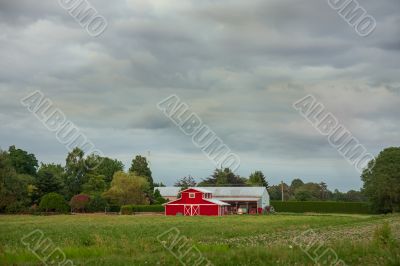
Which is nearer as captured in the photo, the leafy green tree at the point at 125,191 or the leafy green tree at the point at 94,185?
the leafy green tree at the point at 125,191

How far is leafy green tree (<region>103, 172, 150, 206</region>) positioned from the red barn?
10.2 metres

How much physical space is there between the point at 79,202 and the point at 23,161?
83.4ft

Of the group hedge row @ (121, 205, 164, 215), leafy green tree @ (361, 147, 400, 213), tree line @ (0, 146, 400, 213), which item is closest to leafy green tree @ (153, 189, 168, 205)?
tree line @ (0, 146, 400, 213)

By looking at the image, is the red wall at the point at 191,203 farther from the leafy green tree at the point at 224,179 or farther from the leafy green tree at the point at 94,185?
the leafy green tree at the point at 224,179

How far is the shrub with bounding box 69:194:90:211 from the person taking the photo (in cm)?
8350

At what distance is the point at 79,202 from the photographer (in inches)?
3310

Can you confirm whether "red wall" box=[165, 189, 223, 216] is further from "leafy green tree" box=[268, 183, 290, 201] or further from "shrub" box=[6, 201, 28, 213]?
"leafy green tree" box=[268, 183, 290, 201]

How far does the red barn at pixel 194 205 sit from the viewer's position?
85.2m

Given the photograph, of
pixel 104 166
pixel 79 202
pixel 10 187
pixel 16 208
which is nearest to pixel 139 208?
pixel 79 202

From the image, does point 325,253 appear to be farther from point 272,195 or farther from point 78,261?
point 272,195

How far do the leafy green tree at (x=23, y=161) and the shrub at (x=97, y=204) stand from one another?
23.1 metres

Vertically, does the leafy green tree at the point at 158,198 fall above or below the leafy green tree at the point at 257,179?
below

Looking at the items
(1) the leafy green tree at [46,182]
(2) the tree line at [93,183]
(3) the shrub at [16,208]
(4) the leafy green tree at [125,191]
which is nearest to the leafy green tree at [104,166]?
(2) the tree line at [93,183]

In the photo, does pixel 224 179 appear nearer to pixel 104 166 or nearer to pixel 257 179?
pixel 257 179
